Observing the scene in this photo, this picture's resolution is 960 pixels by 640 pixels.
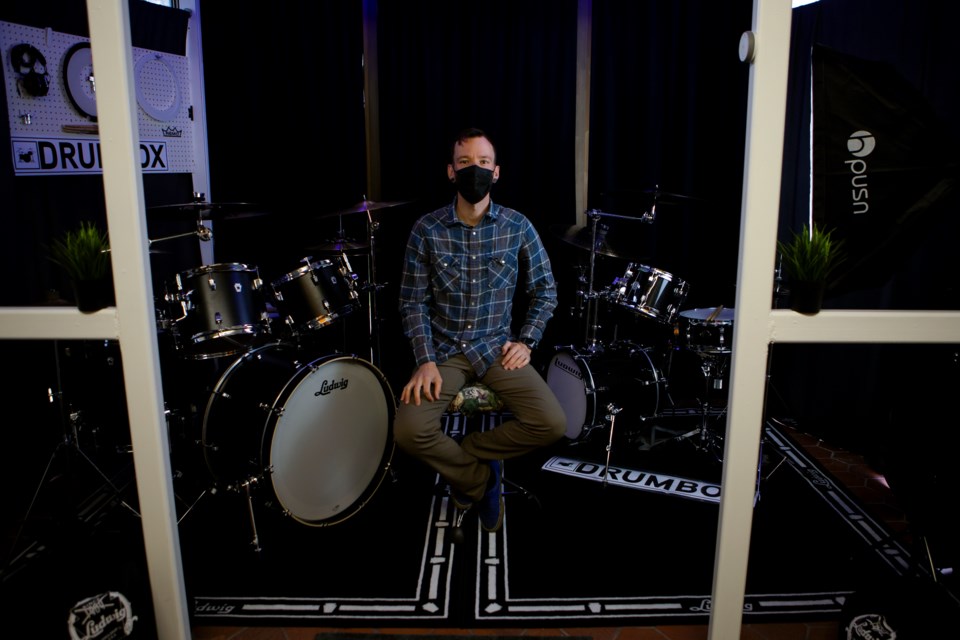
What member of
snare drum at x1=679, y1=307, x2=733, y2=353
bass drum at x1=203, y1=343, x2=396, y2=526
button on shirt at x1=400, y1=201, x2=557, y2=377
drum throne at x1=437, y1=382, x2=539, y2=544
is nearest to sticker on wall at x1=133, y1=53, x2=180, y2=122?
bass drum at x1=203, y1=343, x2=396, y2=526

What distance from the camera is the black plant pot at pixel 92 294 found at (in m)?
1.62

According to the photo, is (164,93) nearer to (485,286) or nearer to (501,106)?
(501,106)

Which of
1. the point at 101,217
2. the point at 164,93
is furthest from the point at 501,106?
the point at 101,217

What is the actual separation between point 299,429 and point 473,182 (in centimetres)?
123

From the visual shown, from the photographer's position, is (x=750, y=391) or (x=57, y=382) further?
(x=57, y=382)

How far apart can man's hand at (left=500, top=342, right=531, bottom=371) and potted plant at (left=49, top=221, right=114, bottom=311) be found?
1.48 m

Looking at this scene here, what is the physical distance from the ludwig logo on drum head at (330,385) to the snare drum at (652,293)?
1.48m

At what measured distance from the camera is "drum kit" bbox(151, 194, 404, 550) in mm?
2461

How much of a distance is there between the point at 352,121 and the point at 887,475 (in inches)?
132

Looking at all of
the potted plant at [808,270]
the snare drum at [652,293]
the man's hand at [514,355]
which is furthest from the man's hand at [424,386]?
the potted plant at [808,270]

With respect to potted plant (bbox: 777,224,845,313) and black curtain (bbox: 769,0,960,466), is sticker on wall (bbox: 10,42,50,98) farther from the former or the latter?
black curtain (bbox: 769,0,960,466)

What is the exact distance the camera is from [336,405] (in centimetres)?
267

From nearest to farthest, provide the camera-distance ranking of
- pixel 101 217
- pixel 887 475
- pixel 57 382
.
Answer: pixel 887 475 → pixel 57 382 → pixel 101 217

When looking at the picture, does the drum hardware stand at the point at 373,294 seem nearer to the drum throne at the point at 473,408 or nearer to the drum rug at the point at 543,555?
the drum rug at the point at 543,555
